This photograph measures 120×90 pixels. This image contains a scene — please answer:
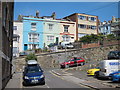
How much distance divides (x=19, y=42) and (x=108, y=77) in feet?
105

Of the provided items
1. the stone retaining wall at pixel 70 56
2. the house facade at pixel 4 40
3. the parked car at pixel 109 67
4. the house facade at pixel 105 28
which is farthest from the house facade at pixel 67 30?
the house facade at pixel 4 40

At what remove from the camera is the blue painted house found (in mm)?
48969

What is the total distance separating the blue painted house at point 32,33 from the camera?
48969mm

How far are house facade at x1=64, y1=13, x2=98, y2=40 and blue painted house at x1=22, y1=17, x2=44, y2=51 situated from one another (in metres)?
10.7

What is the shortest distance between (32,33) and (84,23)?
16.4 meters

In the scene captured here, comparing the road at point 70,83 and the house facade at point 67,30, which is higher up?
the house facade at point 67,30

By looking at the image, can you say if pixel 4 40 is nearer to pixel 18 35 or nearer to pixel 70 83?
pixel 70 83

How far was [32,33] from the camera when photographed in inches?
1956

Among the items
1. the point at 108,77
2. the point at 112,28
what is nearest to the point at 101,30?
the point at 112,28

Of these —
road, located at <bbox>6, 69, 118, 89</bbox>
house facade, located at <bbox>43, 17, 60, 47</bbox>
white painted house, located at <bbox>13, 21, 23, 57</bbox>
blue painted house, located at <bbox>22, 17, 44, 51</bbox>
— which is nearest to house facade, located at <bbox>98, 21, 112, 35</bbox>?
house facade, located at <bbox>43, 17, 60, 47</bbox>

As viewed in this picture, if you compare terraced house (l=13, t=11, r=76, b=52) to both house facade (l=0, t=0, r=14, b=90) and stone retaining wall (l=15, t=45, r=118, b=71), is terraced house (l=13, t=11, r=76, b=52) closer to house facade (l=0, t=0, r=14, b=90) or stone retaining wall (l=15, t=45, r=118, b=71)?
stone retaining wall (l=15, t=45, r=118, b=71)

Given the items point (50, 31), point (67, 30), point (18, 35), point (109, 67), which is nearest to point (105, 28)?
point (67, 30)

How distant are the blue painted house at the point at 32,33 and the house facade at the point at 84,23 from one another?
1073cm

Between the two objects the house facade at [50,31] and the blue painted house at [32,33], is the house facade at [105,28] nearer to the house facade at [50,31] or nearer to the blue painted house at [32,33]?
the house facade at [50,31]
